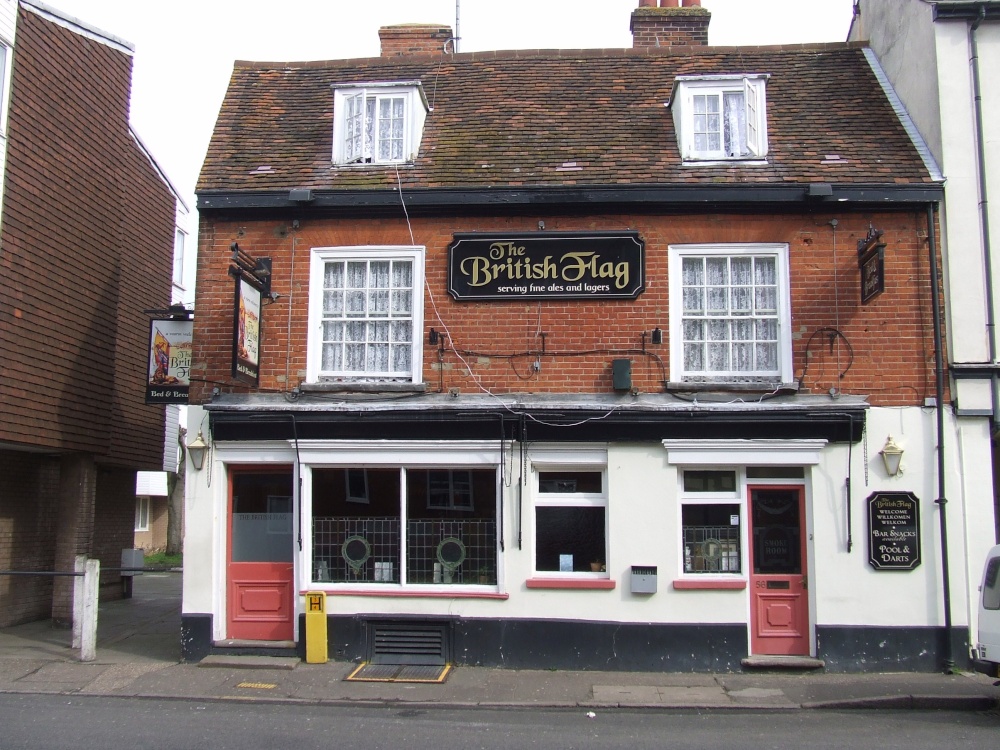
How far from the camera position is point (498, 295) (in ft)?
39.6

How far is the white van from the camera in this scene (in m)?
9.02

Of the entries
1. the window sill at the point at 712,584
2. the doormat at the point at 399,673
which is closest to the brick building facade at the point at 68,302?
the doormat at the point at 399,673

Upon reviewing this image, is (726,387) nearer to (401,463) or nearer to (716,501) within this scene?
(716,501)

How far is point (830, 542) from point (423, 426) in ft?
17.3

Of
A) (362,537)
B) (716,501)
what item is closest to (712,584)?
(716,501)

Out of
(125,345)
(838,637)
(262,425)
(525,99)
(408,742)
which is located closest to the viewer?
(408,742)

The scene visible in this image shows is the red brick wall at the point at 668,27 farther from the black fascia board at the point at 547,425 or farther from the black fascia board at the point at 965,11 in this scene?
the black fascia board at the point at 547,425

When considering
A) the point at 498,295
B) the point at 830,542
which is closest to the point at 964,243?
the point at 830,542

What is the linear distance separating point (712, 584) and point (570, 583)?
1747mm

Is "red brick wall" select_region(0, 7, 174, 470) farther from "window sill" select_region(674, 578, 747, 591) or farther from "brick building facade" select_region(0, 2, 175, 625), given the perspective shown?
"window sill" select_region(674, 578, 747, 591)

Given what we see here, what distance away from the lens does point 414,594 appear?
11.6 m

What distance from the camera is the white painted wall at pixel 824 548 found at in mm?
11148

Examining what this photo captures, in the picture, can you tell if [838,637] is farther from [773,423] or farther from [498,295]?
[498,295]

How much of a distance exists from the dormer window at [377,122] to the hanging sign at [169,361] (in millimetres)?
3369
